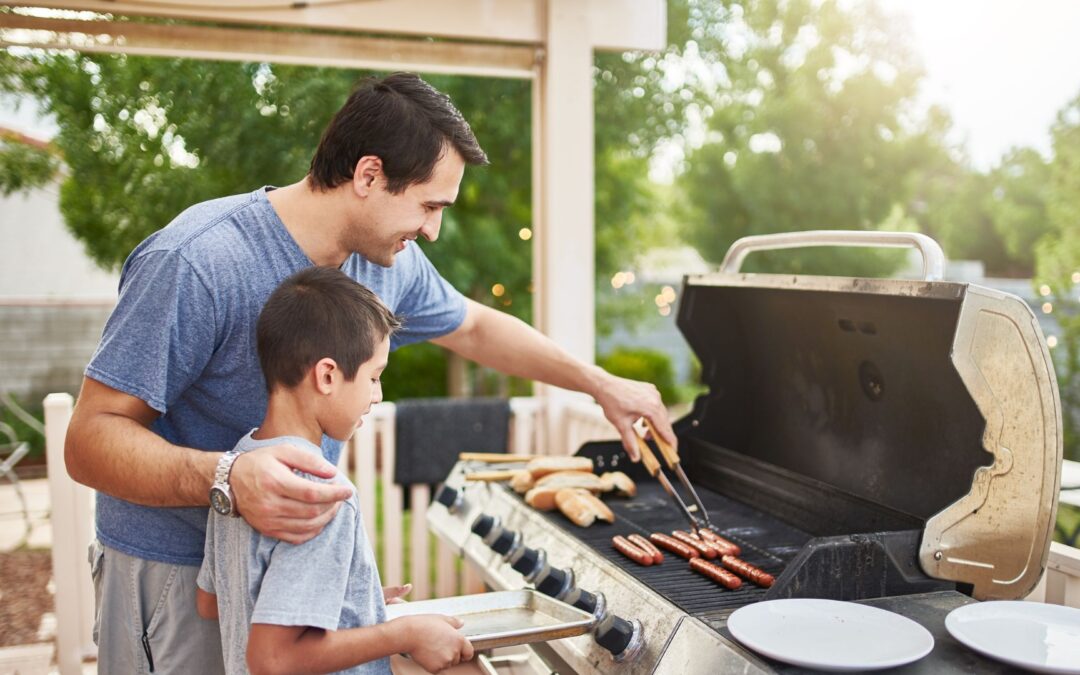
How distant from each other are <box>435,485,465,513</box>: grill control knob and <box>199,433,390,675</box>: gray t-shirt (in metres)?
1.05

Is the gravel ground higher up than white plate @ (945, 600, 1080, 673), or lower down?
lower down

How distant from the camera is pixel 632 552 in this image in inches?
72.8

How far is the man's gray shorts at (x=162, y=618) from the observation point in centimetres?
163

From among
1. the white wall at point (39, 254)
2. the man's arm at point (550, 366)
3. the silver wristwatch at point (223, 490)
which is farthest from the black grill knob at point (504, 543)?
the white wall at point (39, 254)

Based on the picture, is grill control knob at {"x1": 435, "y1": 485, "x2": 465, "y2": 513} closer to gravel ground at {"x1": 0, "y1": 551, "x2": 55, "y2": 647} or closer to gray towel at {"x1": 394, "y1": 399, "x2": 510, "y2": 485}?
gray towel at {"x1": 394, "y1": 399, "x2": 510, "y2": 485}

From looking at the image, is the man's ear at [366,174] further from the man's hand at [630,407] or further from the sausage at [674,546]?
the sausage at [674,546]

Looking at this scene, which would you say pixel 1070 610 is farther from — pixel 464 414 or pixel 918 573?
pixel 464 414

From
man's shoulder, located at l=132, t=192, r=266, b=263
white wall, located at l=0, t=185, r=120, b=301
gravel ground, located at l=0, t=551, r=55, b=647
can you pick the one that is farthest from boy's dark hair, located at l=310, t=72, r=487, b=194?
gravel ground, located at l=0, t=551, r=55, b=647

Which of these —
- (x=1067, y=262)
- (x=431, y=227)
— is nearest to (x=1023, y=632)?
(x=431, y=227)

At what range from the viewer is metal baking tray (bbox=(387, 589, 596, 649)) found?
56.9 inches

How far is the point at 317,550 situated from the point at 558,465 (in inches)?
45.1

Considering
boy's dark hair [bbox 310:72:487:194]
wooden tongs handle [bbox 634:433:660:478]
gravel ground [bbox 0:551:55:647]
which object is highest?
boy's dark hair [bbox 310:72:487:194]

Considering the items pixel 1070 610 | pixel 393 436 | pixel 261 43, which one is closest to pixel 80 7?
pixel 261 43

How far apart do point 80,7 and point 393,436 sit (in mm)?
1914
